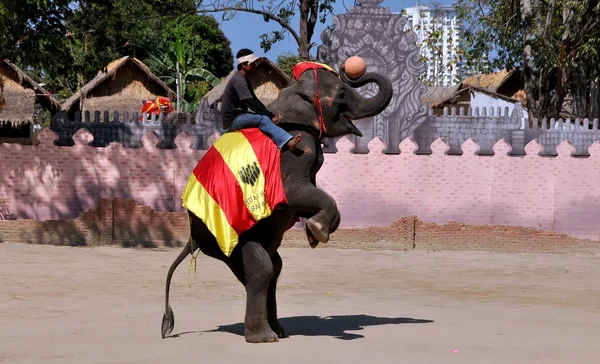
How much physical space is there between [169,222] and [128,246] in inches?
28.6

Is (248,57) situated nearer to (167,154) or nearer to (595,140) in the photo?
(167,154)

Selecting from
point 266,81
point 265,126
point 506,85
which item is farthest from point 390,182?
point 506,85

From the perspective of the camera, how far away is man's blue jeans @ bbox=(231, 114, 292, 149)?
767 centimetres

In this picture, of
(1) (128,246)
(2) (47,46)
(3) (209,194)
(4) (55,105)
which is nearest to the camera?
(3) (209,194)

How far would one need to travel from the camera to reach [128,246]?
1627 centimetres

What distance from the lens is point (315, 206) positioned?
7566mm

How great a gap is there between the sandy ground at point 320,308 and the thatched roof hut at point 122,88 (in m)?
19.4

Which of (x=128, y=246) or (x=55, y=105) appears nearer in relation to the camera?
(x=128, y=246)

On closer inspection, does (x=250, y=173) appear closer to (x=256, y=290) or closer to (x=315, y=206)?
(x=315, y=206)

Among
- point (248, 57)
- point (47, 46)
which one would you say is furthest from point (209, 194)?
point (47, 46)

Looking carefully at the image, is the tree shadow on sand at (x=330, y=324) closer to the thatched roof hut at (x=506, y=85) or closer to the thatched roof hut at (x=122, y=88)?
→ the thatched roof hut at (x=122, y=88)

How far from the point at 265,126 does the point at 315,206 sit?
2.35ft

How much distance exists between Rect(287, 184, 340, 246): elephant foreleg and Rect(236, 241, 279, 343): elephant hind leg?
408 mm

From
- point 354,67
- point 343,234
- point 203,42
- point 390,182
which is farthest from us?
point 203,42
